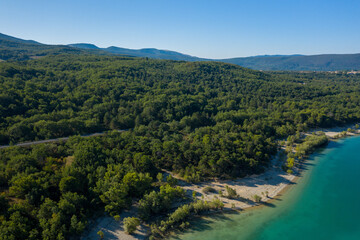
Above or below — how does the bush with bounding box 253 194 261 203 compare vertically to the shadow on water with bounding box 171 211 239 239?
above

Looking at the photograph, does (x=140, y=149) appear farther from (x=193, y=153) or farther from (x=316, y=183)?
(x=316, y=183)

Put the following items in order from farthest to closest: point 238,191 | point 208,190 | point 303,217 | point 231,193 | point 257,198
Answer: point 238,191 → point 208,190 → point 231,193 → point 257,198 → point 303,217

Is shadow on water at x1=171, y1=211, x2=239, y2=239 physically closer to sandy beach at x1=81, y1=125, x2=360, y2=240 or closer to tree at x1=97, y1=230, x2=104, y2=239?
sandy beach at x1=81, y1=125, x2=360, y2=240

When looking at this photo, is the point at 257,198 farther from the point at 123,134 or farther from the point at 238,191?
the point at 123,134

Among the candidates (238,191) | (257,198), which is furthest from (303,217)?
(238,191)

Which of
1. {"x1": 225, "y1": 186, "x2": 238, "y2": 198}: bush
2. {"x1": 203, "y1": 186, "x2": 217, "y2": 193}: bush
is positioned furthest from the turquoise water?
{"x1": 203, "y1": 186, "x2": 217, "y2": 193}: bush

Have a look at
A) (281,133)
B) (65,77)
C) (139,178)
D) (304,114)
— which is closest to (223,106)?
(281,133)

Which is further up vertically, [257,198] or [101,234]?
[257,198]
